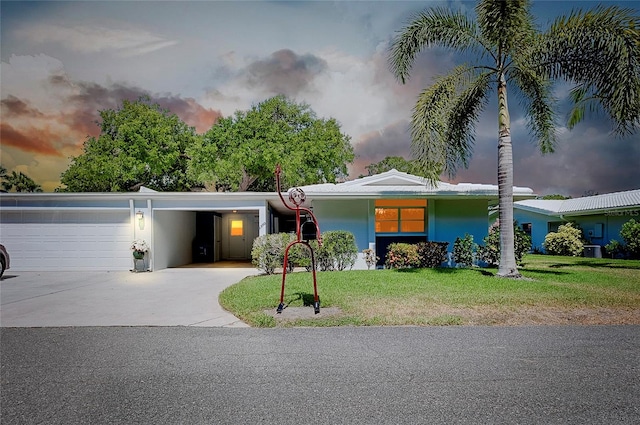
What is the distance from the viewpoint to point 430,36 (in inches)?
394

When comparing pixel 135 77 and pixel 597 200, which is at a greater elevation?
pixel 135 77

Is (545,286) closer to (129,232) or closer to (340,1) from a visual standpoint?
(129,232)

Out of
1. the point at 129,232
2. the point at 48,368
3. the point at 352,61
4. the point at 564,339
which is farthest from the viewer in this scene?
the point at 352,61

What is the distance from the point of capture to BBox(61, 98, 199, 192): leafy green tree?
26688mm

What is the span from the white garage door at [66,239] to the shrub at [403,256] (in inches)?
362

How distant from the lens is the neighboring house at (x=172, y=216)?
12.3 m

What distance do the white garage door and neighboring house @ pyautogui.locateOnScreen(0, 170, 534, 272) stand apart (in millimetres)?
31

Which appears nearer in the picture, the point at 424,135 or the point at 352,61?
the point at 424,135

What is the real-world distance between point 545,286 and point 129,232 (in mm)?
12892

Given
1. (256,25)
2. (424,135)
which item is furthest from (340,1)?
(424,135)

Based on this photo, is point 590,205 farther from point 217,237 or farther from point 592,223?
point 217,237

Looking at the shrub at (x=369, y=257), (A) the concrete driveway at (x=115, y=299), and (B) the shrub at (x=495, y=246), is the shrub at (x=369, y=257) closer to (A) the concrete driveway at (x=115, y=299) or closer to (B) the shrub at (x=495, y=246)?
(B) the shrub at (x=495, y=246)

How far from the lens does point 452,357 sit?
4.12 meters

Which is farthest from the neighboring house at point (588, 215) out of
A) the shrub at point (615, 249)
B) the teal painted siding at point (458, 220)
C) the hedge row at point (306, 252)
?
the hedge row at point (306, 252)
